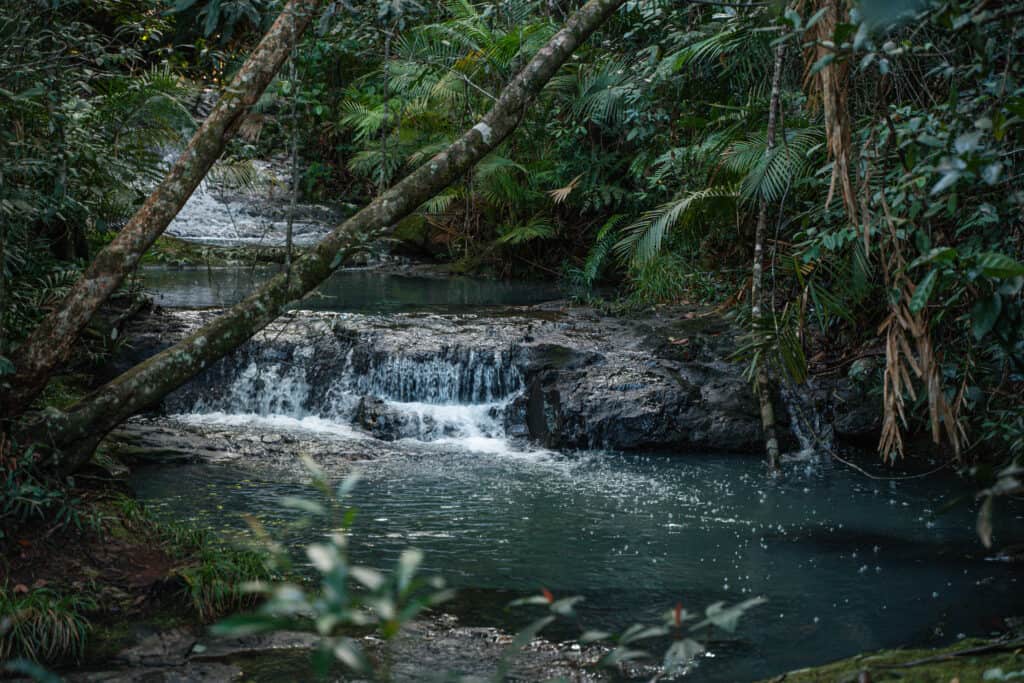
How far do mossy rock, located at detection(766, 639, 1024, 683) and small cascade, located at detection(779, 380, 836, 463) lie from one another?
17.9 ft

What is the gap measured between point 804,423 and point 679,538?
306 cm

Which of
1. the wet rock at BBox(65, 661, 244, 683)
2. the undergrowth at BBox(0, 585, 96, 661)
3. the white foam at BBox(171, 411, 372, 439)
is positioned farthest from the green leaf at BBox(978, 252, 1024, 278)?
the white foam at BBox(171, 411, 372, 439)

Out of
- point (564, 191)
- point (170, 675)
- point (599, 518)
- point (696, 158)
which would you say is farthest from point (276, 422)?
point (564, 191)

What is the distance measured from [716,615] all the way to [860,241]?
505cm

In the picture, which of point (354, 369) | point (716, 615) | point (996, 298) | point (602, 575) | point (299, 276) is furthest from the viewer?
point (354, 369)

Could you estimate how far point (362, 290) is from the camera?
1416 centimetres

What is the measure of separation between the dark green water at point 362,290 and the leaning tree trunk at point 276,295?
22.4 ft

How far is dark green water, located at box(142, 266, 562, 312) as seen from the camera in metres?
12.5

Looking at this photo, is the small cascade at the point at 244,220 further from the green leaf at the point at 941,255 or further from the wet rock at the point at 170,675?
the green leaf at the point at 941,255

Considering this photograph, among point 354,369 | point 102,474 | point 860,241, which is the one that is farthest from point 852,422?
point 102,474

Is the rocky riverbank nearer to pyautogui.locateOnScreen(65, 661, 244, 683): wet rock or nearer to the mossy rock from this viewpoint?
pyautogui.locateOnScreen(65, 661, 244, 683): wet rock

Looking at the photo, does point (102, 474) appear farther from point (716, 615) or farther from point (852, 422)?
point (852, 422)

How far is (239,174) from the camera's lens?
21.1ft

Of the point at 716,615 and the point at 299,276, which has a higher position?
the point at 299,276
